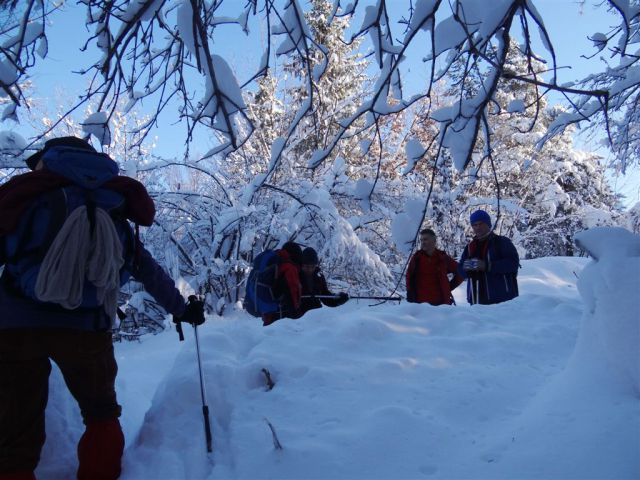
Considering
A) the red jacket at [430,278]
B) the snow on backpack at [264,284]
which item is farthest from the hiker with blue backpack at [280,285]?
the red jacket at [430,278]

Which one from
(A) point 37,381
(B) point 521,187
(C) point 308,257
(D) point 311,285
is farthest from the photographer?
(B) point 521,187

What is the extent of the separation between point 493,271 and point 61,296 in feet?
13.0

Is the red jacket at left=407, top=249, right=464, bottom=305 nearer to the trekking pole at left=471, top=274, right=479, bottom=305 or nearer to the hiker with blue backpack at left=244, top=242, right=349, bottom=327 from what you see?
the trekking pole at left=471, top=274, right=479, bottom=305

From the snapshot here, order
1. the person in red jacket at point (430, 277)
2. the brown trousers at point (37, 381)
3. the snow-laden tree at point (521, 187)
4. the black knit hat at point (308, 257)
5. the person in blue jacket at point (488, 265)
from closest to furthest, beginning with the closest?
the brown trousers at point (37, 381)
the person in blue jacket at point (488, 265)
the person in red jacket at point (430, 277)
the black knit hat at point (308, 257)
the snow-laden tree at point (521, 187)

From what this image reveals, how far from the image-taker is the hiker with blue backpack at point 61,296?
5.91 ft

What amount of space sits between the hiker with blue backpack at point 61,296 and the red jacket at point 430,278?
3576 mm

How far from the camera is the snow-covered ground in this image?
6.09ft

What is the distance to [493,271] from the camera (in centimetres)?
466

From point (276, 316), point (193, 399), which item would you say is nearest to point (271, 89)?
point (276, 316)

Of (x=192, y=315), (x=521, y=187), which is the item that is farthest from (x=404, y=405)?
(x=521, y=187)

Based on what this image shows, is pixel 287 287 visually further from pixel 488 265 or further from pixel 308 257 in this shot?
pixel 488 265

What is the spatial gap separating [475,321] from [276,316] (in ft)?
7.41

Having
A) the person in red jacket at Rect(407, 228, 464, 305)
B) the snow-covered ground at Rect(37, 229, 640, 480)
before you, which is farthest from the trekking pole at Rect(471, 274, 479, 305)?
the snow-covered ground at Rect(37, 229, 640, 480)

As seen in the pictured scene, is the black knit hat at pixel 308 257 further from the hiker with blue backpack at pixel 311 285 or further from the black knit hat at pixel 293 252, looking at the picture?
the black knit hat at pixel 293 252
